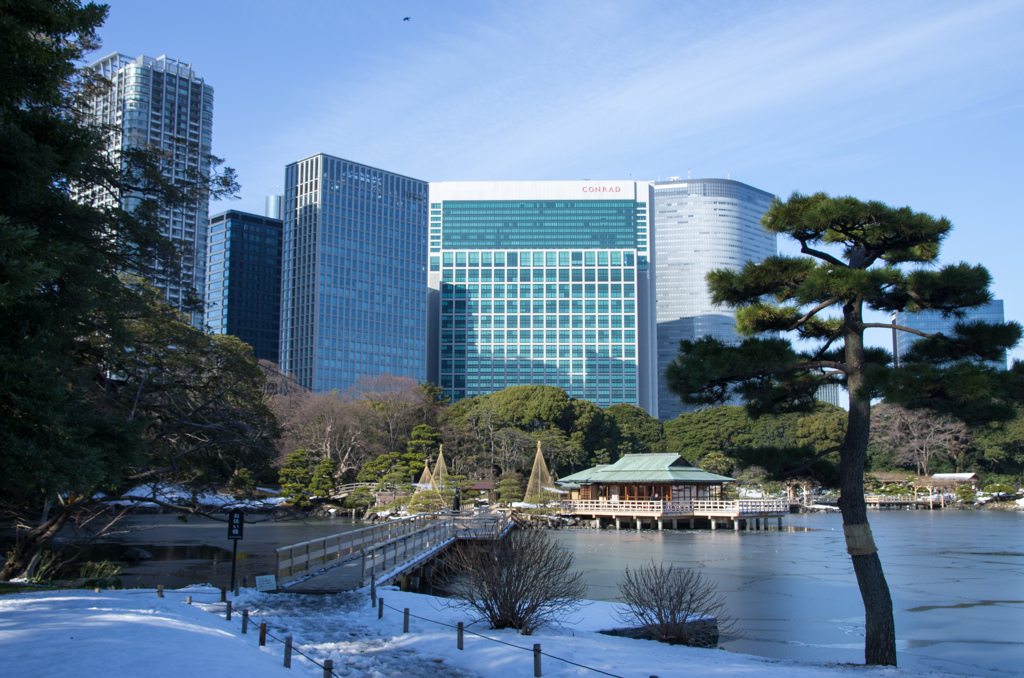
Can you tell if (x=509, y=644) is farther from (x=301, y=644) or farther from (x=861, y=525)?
(x=861, y=525)

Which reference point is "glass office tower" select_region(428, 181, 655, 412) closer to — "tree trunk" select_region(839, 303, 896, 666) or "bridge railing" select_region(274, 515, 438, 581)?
"bridge railing" select_region(274, 515, 438, 581)

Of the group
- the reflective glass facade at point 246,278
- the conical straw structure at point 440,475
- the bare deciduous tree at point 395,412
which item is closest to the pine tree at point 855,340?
the conical straw structure at point 440,475

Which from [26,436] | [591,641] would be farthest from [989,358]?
[26,436]

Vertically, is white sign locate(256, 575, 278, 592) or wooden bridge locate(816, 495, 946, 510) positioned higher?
white sign locate(256, 575, 278, 592)

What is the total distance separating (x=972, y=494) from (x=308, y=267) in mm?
87564

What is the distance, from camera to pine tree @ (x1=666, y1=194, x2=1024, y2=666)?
10.8 m

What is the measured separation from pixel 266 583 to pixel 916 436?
70.7 meters

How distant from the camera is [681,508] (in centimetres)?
4553

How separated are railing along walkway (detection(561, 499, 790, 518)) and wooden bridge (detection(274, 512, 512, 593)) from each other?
59.7 feet

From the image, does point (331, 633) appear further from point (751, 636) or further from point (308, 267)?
point (308, 267)

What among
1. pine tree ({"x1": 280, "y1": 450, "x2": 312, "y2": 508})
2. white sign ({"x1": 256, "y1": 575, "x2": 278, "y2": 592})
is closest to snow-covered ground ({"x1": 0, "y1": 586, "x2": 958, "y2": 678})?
white sign ({"x1": 256, "y1": 575, "x2": 278, "y2": 592})

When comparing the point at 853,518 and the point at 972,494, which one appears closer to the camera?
the point at 853,518

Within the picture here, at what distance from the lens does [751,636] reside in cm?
1608

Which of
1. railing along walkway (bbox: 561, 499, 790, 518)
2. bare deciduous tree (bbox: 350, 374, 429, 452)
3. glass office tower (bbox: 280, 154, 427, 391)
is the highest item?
glass office tower (bbox: 280, 154, 427, 391)
